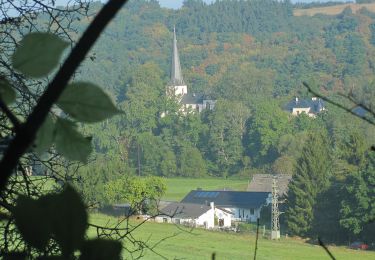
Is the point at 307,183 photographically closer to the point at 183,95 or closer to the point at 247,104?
the point at 247,104

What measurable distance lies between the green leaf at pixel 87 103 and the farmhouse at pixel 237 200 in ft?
75.4

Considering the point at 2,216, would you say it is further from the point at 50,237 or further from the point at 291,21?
the point at 291,21

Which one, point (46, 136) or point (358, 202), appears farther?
point (358, 202)

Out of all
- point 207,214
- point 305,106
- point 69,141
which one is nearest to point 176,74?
point 305,106

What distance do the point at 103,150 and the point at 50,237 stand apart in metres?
19.2

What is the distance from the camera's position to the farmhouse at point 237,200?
926 inches

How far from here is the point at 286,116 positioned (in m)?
30.9

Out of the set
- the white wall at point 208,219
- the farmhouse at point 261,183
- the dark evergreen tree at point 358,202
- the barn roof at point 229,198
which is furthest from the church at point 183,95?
the dark evergreen tree at point 358,202

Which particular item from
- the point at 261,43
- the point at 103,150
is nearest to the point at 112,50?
the point at 261,43

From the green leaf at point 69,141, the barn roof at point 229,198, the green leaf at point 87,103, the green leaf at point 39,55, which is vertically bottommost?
the green leaf at point 69,141

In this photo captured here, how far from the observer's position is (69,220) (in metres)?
0.22

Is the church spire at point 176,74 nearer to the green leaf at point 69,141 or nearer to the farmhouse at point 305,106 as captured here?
the farmhouse at point 305,106

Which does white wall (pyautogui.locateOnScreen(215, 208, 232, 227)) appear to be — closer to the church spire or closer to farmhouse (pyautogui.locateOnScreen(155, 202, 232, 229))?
farmhouse (pyautogui.locateOnScreen(155, 202, 232, 229))

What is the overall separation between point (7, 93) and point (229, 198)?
24.2 m
